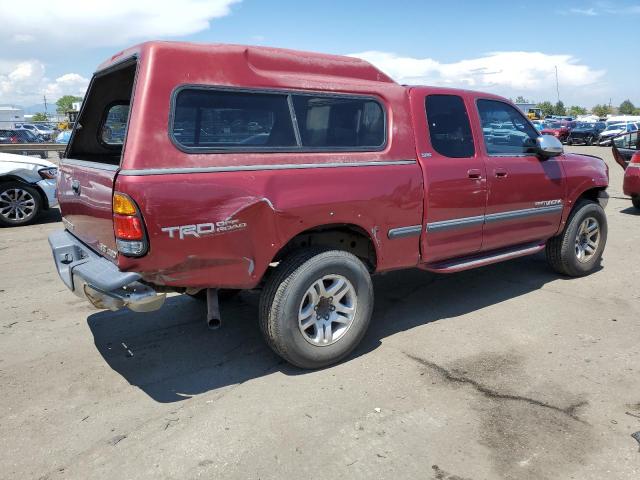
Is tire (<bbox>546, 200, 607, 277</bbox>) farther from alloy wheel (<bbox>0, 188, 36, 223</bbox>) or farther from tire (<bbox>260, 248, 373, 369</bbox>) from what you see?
alloy wheel (<bbox>0, 188, 36, 223</bbox>)

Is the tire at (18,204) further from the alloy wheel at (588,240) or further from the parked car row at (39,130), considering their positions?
the parked car row at (39,130)

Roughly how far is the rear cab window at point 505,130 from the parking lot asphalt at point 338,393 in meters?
1.43

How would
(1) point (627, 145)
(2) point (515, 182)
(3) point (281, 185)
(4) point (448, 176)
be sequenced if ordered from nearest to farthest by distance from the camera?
(3) point (281, 185), (4) point (448, 176), (2) point (515, 182), (1) point (627, 145)

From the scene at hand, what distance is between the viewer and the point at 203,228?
2932mm

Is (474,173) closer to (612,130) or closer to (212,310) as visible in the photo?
(212,310)

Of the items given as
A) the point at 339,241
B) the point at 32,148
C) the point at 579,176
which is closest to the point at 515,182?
the point at 579,176

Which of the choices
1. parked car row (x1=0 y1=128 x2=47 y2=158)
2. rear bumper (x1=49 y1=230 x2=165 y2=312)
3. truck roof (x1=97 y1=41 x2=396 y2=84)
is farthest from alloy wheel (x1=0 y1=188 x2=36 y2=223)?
parked car row (x1=0 y1=128 x2=47 y2=158)

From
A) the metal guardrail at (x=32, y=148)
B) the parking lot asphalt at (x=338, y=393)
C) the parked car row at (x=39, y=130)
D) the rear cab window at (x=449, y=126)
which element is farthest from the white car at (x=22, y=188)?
the parked car row at (x=39, y=130)

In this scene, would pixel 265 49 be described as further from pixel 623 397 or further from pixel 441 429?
pixel 623 397

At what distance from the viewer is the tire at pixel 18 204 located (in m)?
8.51

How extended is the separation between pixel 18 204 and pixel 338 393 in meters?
7.59

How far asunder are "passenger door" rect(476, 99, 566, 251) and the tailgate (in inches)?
120

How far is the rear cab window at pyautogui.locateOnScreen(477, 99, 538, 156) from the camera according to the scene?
4.53m

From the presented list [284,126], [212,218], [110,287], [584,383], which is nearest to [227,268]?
[212,218]
